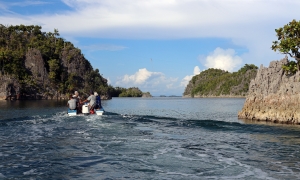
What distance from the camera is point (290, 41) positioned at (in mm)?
37156

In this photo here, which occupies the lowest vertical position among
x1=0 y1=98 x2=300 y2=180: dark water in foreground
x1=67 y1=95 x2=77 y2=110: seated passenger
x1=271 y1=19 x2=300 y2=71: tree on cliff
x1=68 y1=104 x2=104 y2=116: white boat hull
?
x1=0 y1=98 x2=300 y2=180: dark water in foreground

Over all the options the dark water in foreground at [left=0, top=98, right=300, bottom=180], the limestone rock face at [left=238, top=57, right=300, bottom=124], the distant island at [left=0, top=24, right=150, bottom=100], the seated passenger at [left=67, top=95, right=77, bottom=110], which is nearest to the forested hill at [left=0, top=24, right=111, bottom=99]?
the distant island at [left=0, top=24, right=150, bottom=100]

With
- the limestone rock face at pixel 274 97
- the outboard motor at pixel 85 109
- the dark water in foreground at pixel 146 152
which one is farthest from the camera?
the outboard motor at pixel 85 109

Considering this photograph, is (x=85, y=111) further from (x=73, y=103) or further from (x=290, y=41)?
(x=290, y=41)

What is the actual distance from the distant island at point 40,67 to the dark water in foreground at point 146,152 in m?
111

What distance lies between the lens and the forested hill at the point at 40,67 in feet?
459

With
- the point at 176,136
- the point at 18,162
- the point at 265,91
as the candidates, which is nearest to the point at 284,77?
the point at 265,91

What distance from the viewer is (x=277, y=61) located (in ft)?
129

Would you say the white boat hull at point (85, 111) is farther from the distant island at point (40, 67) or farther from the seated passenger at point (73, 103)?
the distant island at point (40, 67)

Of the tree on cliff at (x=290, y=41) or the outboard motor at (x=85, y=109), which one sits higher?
the tree on cliff at (x=290, y=41)

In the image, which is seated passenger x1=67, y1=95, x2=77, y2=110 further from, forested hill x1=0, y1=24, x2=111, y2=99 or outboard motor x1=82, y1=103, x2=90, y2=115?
forested hill x1=0, y1=24, x2=111, y2=99

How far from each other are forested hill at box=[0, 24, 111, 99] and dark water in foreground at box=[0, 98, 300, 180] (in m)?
111

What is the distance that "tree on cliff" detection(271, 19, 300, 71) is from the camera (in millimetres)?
37031

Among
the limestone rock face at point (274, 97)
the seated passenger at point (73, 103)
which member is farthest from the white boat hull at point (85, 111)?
the limestone rock face at point (274, 97)
